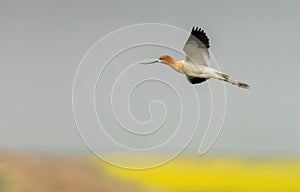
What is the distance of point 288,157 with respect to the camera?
395cm

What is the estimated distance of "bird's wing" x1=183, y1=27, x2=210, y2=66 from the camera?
3.77 metres

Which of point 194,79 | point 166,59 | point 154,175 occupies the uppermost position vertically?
point 166,59

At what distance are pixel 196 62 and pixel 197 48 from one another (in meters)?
0.09

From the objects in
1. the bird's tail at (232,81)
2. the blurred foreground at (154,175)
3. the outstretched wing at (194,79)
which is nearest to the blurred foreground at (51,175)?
the blurred foreground at (154,175)

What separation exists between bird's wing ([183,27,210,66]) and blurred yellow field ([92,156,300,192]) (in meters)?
0.67

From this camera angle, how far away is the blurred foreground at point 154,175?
3924 mm

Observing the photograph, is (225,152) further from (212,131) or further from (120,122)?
(120,122)

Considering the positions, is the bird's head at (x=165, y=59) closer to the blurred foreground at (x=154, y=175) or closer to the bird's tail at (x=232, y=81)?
the bird's tail at (x=232, y=81)

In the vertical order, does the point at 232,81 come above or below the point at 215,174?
above

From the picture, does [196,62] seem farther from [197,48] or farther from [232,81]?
[232,81]

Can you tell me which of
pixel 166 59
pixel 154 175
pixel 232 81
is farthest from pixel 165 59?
pixel 154 175

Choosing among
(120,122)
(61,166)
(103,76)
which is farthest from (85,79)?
(61,166)

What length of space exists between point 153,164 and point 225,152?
497 mm

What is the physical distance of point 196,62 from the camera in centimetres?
Result: 381
